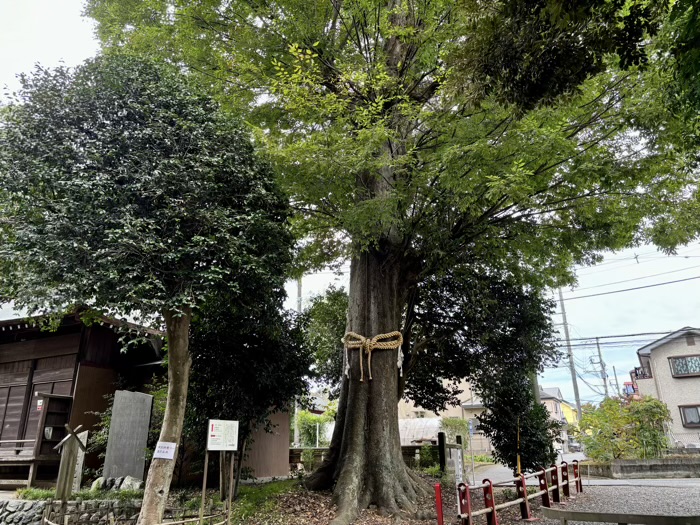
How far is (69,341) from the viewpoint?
1264 centimetres

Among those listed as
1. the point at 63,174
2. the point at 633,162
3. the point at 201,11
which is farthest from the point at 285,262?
the point at 633,162

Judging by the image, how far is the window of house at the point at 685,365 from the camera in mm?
24859

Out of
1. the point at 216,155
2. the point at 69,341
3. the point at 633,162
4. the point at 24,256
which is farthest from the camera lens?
the point at 69,341

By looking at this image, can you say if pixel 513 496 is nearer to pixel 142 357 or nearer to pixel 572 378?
pixel 142 357

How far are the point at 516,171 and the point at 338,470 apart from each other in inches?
241

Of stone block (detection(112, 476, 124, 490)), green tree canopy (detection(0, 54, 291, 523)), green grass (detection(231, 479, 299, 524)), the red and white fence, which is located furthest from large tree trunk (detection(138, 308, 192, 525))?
the red and white fence

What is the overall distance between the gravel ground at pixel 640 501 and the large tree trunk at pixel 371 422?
8.93 ft

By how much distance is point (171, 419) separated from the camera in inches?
278

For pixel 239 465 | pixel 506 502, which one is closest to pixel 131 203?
pixel 239 465

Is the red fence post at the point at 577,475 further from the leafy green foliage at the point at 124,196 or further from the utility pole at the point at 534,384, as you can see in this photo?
the leafy green foliage at the point at 124,196

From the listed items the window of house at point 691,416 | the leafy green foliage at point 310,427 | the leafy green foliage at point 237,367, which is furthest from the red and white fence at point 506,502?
the window of house at point 691,416

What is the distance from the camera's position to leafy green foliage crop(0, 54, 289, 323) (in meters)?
6.04

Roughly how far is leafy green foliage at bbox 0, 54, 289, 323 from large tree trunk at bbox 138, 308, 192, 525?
70cm

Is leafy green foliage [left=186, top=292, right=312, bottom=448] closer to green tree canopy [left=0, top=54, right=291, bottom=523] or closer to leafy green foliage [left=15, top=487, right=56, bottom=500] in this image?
green tree canopy [left=0, top=54, right=291, bottom=523]
